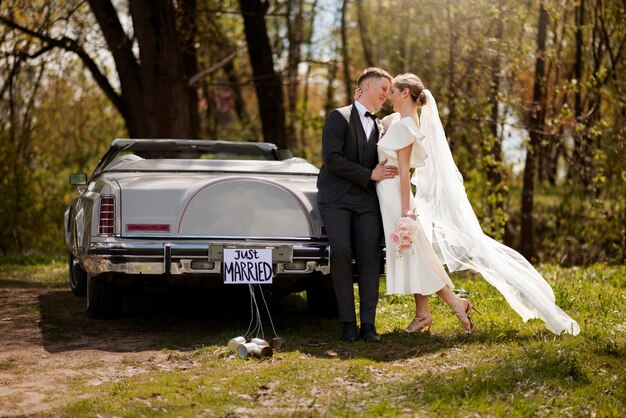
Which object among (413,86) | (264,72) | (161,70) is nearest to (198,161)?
(413,86)

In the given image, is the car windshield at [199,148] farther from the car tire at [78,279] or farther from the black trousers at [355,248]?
the black trousers at [355,248]

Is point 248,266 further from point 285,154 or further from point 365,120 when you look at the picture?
point 285,154

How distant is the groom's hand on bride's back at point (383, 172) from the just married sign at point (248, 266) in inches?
39.7

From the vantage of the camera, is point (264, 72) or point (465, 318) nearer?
point (465, 318)

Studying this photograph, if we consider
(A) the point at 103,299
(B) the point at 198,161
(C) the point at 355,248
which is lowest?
(A) the point at 103,299

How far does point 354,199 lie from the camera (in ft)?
24.0

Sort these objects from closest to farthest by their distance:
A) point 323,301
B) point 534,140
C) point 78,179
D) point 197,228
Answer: point 197,228 → point 323,301 → point 78,179 → point 534,140

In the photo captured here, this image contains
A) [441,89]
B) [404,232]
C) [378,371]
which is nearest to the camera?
[378,371]

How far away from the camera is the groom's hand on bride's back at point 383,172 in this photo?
23.7ft

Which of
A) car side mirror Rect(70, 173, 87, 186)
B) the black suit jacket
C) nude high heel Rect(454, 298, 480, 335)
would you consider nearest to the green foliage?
car side mirror Rect(70, 173, 87, 186)

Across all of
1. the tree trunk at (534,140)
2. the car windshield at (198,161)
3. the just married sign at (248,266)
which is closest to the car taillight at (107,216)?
the car windshield at (198,161)

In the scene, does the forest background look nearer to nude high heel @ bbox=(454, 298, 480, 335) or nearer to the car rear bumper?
the car rear bumper

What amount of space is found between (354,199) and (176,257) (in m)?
1.46

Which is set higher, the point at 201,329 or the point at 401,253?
the point at 401,253
